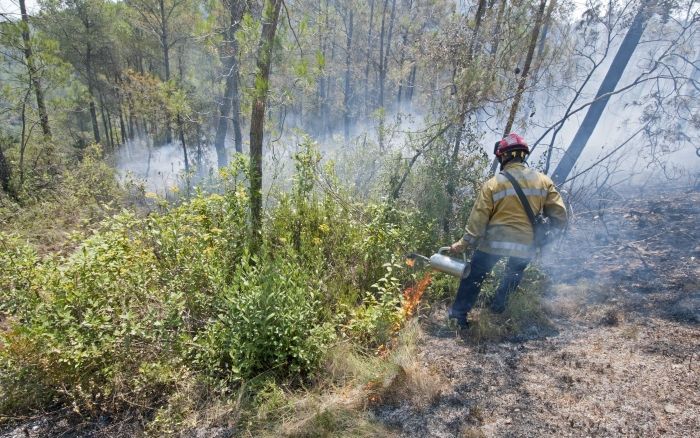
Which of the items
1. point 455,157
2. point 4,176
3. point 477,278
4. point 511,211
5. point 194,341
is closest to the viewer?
point 194,341

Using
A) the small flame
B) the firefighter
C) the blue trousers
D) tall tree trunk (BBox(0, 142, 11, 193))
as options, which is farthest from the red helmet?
tall tree trunk (BBox(0, 142, 11, 193))

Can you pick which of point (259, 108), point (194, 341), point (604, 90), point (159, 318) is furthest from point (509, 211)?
point (604, 90)

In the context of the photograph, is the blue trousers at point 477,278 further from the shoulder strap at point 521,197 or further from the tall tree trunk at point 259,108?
the tall tree trunk at point 259,108

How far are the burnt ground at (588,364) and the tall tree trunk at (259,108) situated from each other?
2.07m

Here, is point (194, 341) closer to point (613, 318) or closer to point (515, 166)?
point (515, 166)

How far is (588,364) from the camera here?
2.71 meters

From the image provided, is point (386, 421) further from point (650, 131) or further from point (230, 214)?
point (650, 131)

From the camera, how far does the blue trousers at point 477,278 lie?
3.29 metres

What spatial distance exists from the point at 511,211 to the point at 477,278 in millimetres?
693

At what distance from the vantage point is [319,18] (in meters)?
3.13

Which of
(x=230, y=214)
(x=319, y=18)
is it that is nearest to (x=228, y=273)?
(x=230, y=214)

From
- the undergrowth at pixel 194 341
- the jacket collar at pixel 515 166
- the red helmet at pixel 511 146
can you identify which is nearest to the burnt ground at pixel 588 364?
the undergrowth at pixel 194 341

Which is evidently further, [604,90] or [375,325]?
[604,90]

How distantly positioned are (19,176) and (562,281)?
1102 cm
